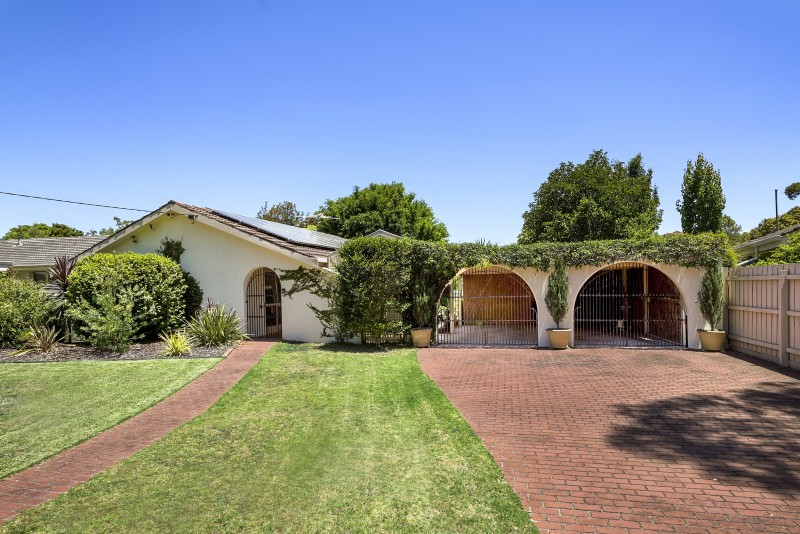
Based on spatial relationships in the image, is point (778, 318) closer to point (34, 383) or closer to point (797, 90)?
point (797, 90)

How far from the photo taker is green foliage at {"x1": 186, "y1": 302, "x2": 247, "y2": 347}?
463 inches

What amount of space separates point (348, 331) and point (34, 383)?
734 centimetres

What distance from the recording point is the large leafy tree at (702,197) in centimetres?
2492

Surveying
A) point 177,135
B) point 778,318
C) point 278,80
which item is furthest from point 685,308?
point 177,135

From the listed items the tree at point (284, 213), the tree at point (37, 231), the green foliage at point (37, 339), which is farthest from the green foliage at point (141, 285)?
the tree at point (37, 231)

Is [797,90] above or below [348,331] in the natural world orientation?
above

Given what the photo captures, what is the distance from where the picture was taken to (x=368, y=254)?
12.0m

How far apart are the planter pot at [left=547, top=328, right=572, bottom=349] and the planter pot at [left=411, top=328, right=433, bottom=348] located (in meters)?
3.63

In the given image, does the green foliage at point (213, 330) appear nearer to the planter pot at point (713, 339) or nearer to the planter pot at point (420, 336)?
the planter pot at point (420, 336)

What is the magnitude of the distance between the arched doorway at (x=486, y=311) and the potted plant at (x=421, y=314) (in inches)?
31.6

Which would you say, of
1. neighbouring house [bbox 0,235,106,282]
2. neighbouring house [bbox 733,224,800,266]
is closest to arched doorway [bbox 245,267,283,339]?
neighbouring house [bbox 0,235,106,282]

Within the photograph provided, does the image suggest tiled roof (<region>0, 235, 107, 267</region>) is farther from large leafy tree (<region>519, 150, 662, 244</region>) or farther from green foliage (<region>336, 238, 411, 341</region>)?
large leafy tree (<region>519, 150, 662, 244</region>)

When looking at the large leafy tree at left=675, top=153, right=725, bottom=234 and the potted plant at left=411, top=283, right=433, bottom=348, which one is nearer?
the potted plant at left=411, top=283, right=433, bottom=348

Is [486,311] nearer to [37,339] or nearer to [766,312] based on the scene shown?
[766,312]
